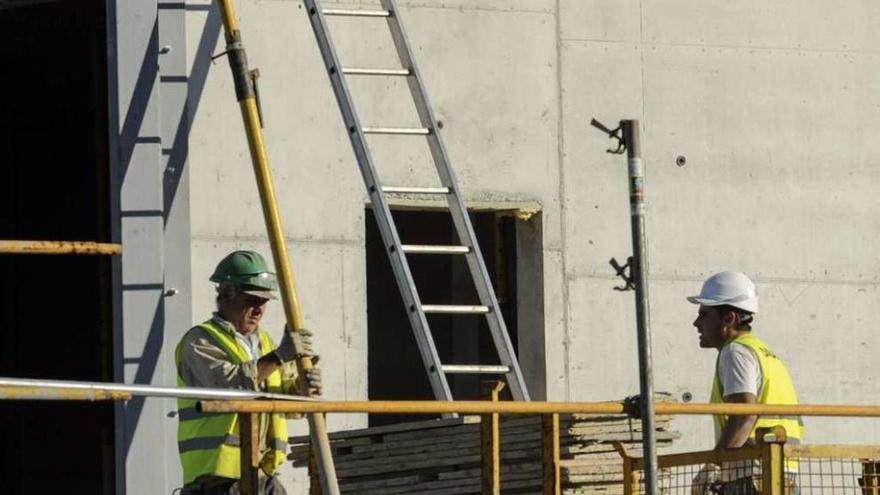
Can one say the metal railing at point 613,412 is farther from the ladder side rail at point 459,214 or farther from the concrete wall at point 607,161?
the concrete wall at point 607,161

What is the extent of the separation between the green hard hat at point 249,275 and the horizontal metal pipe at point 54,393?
5.31ft

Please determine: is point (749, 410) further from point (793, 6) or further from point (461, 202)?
point (793, 6)

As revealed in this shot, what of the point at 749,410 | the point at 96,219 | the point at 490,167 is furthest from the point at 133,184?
the point at 96,219

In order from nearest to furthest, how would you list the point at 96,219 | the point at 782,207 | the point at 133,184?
1. the point at 133,184
2. the point at 782,207
3. the point at 96,219

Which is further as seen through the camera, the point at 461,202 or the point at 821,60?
the point at 821,60

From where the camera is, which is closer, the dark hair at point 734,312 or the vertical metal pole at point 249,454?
the vertical metal pole at point 249,454

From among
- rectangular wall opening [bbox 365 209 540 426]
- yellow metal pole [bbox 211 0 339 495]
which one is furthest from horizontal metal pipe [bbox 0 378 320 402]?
rectangular wall opening [bbox 365 209 540 426]

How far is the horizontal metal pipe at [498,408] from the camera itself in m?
7.56

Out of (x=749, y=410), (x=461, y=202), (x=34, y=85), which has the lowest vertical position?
(x=749, y=410)

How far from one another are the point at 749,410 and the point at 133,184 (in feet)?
→ 12.8

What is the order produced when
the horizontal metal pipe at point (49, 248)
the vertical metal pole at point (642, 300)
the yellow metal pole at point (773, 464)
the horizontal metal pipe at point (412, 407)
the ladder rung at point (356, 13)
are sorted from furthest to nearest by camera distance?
1. the ladder rung at point (356, 13)
2. the horizontal metal pipe at point (49, 248)
3. the yellow metal pole at point (773, 464)
4. the horizontal metal pipe at point (412, 407)
5. the vertical metal pole at point (642, 300)

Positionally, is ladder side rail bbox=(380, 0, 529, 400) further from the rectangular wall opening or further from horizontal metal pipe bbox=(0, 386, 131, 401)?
horizontal metal pipe bbox=(0, 386, 131, 401)

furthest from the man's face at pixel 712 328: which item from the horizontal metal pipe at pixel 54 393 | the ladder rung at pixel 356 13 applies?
the horizontal metal pipe at pixel 54 393

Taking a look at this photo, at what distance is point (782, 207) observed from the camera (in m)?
12.2
